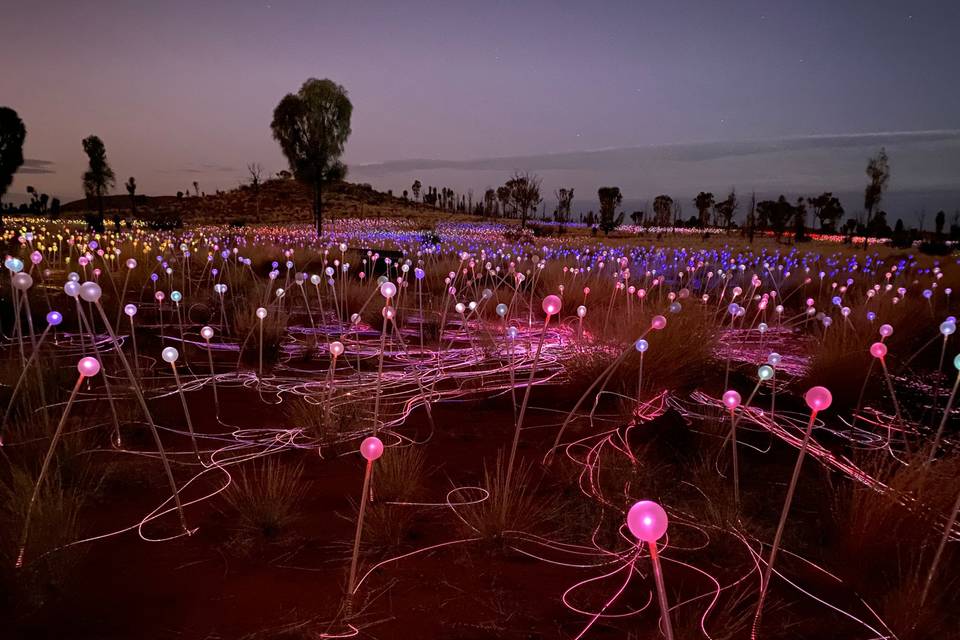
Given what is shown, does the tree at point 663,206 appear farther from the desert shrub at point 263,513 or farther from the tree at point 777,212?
the desert shrub at point 263,513

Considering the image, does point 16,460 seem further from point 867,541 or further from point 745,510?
point 867,541

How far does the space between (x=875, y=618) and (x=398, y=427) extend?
2.91m

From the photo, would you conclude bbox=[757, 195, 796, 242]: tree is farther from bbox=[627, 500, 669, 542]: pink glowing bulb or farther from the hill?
bbox=[627, 500, 669, 542]: pink glowing bulb

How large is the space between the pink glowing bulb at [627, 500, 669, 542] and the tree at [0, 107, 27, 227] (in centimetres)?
3302

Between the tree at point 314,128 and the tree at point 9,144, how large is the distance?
11.3 m

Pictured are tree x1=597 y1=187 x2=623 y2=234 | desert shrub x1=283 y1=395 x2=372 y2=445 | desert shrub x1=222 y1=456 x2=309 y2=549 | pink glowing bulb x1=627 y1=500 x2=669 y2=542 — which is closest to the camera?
pink glowing bulb x1=627 y1=500 x2=669 y2=542

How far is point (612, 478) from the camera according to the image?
10.5ft

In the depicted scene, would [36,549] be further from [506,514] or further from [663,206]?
[663,206]

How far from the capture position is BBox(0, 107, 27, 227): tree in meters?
25.7

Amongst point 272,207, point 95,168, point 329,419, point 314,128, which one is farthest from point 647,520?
point 272,207

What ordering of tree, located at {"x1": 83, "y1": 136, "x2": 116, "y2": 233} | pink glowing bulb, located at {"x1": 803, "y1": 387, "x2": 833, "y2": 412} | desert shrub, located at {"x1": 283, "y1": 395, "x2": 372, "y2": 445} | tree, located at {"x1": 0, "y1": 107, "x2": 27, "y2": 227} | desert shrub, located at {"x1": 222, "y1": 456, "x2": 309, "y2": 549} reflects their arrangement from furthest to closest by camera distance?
tree, located at {"x1": 83, "y1": 136, "x2": 116, "y2": 233}, tree, located at {"x1": 0, "y1": 107, "x2": 27, "y2": 227}, desert shrub, located at {"x1": 283, "y1": 395, "x2": 372, "y2": 445}, desert shrub, located at {"x1": 222, "y1": 456, "x2": 309, "y2": 549}, pink glowing bulb, located at {"x1": 803, "y1": 387, "x2": 833, "y2": 412}

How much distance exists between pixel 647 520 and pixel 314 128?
1147 inches

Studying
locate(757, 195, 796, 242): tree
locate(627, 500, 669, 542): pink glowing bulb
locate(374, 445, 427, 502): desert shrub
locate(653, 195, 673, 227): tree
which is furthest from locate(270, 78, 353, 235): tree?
locate(653, 195, 673, 227): tree

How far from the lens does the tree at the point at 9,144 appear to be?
25734 mm
